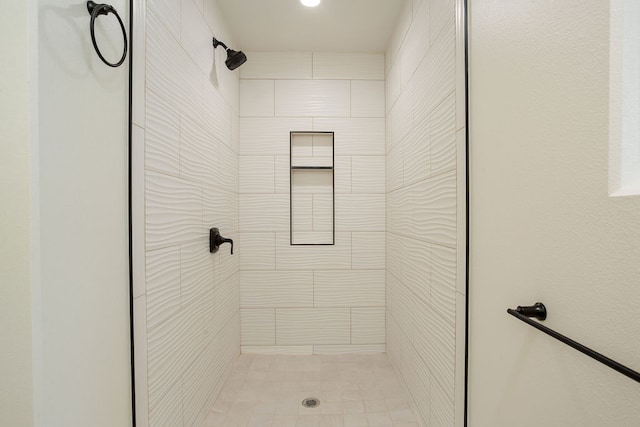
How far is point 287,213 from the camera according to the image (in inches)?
88.7

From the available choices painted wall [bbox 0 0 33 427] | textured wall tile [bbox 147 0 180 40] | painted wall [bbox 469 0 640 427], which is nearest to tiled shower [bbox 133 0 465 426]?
textured wall tile [bbox 147 0 180 40]

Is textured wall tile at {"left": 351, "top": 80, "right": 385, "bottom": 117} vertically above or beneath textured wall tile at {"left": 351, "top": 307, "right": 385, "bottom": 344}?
above

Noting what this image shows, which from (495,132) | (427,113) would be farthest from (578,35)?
(427,113)

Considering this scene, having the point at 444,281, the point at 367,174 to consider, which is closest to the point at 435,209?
the point at 444,281

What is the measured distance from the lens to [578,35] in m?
0.54

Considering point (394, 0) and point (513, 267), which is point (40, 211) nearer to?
point (513, 267)

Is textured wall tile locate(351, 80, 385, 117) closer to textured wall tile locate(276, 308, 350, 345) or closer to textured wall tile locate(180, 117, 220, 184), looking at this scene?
textured wall tile locate(180, 117, 220, 184)

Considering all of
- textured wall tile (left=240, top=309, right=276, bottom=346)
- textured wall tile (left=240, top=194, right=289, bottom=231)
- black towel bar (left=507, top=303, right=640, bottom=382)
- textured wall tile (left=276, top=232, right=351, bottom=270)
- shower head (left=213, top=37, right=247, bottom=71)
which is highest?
shower head (left=213, top=37, right=247, bottom=71)

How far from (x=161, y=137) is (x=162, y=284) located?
59 centimetres

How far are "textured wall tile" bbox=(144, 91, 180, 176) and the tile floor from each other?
136cm

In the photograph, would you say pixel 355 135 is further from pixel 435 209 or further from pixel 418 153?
pixel 435 209

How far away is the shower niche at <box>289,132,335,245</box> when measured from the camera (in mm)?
2312

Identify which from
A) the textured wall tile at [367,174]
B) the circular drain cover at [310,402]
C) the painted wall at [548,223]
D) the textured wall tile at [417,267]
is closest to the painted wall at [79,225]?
the circular drain cover at [310,402]

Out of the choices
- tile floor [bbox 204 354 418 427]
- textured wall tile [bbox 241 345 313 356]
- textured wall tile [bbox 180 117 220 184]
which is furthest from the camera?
textured wall tile [bbox 241 345 313 356]
